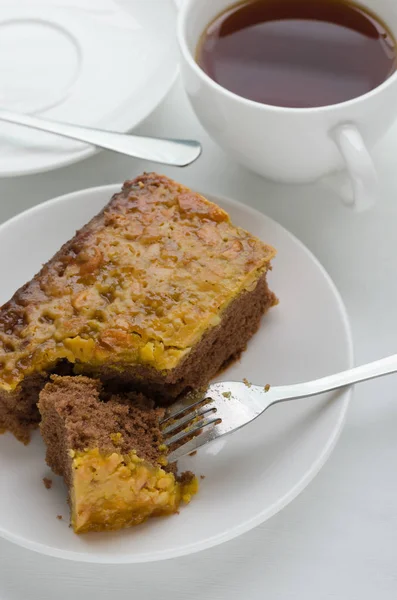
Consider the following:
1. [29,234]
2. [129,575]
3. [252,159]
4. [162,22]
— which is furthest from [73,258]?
[162,22]

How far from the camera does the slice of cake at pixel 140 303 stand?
86.4 inches

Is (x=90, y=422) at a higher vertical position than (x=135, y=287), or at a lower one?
lower

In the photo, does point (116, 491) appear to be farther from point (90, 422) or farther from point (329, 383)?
point (329, 383)

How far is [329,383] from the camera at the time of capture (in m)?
2.25

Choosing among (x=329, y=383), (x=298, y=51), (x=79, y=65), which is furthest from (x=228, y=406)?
(x=79, y=65)

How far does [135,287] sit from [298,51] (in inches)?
39.8

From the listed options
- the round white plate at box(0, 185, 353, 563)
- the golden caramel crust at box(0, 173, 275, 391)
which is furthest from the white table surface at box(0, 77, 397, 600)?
the golden caramel crust at box(0, 173, 275, 391)

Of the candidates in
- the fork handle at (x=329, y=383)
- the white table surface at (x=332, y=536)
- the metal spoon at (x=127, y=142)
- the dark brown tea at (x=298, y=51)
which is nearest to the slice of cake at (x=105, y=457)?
the white table surface at (x=332, y=536)

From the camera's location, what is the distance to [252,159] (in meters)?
2.62

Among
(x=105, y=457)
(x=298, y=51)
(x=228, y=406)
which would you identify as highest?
(x=298, y=51)

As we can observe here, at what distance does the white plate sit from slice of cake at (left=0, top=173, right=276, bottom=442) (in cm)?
54

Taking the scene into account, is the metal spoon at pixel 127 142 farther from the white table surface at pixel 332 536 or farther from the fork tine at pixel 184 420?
the fork tine at pixel 184 420

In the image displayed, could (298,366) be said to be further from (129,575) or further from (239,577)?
(129,575)

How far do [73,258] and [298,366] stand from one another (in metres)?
0.79
